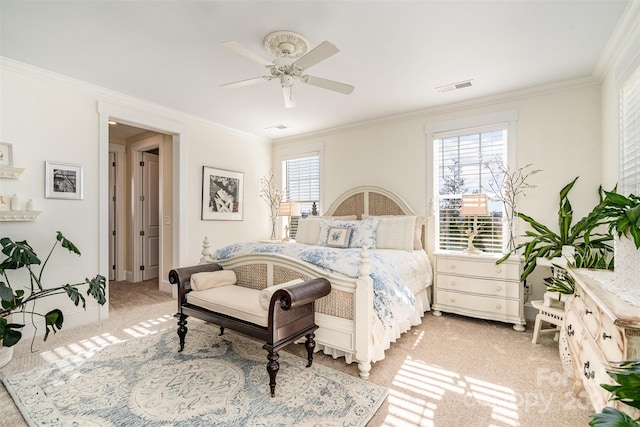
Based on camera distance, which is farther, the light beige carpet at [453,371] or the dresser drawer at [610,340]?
the light beige carpet at [453,371]

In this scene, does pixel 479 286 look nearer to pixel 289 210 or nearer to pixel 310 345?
pixel 310 345

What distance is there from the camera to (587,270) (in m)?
2.05

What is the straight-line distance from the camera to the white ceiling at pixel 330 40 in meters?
2.18

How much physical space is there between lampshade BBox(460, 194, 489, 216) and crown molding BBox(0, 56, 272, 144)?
3.79m

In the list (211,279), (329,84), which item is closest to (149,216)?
(211,279)

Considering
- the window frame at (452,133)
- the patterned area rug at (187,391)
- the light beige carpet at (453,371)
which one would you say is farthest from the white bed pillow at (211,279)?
the window frame at (452,133)

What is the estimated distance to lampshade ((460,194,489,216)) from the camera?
11.6ft

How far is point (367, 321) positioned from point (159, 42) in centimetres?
284

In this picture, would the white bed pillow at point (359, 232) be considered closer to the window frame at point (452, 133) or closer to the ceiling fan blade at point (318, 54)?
the window frame at point (452, 133)

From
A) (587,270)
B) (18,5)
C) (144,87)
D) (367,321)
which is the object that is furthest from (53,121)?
(587,270)

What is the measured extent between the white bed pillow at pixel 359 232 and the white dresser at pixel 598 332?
206 centimetres

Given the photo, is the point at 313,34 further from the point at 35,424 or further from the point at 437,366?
the point at 35,424

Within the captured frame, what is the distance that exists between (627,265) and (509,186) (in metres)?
2.27

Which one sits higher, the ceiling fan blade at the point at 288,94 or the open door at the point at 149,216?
the ceiling fan blade at the point at 288,94
